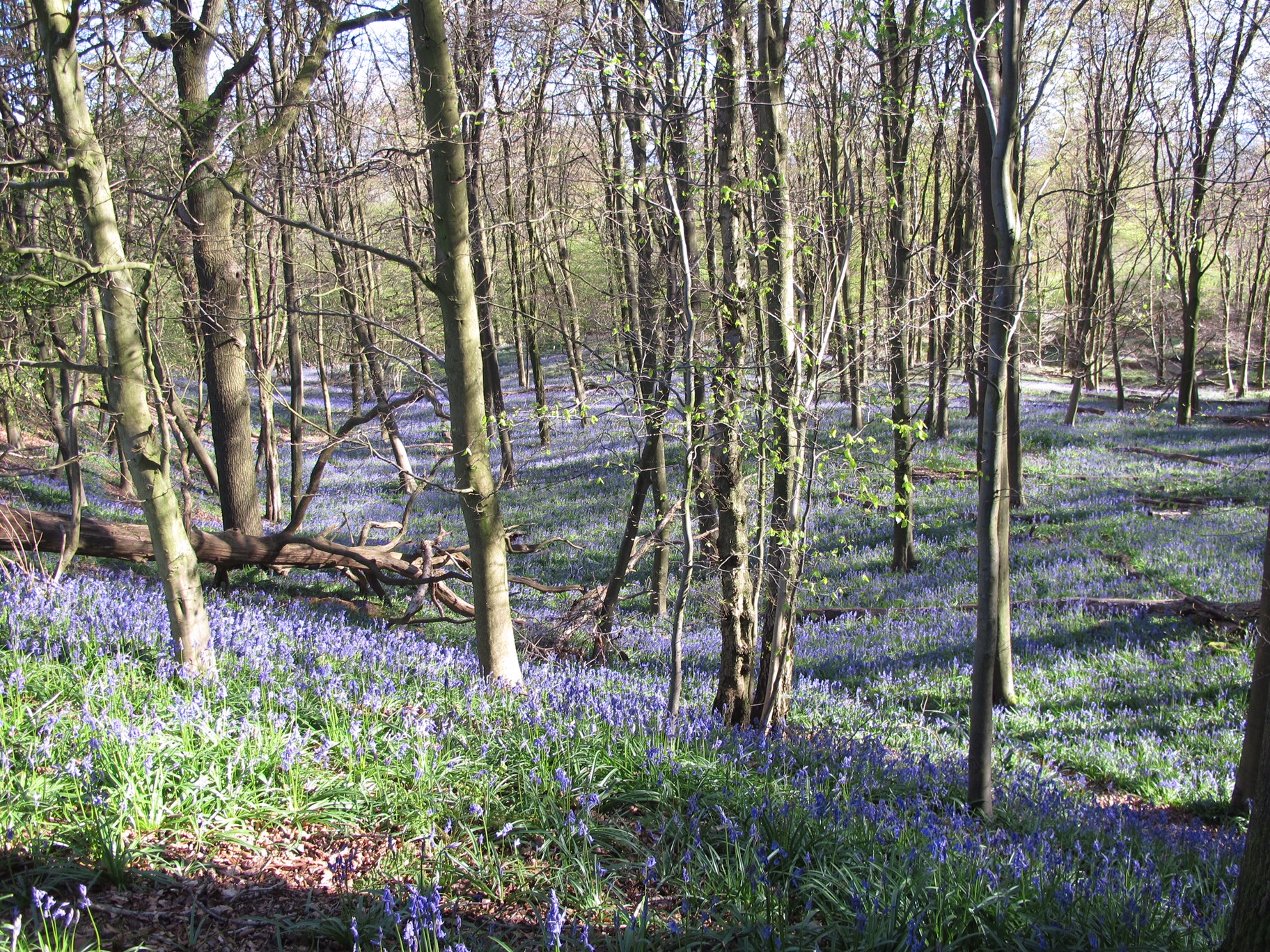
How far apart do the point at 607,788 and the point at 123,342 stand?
3.92 metres

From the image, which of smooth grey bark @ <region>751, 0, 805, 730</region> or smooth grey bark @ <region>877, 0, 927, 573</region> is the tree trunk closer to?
smooth grey bark @ <region>751, 0, 805, 730</region>

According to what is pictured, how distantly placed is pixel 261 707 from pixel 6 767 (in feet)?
4.15

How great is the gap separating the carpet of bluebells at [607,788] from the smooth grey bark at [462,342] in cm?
51

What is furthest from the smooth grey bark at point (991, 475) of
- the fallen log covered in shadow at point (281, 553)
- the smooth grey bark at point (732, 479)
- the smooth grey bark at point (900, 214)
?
the fallen log covered in shadow at point (281, 553)

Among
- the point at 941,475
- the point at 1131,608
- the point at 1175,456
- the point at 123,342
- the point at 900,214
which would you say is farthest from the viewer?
the point at 1175,456

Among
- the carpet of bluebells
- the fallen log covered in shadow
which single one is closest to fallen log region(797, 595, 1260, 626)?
the carpet of bluebells

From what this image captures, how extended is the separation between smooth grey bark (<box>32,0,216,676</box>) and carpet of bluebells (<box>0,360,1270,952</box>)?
478 mm

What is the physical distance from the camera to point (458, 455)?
6.12 meters

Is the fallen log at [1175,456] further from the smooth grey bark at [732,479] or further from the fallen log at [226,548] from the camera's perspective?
the fallen log at [226,548]

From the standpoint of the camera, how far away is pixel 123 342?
15.6 feet

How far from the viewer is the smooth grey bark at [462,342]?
5766 millimetres

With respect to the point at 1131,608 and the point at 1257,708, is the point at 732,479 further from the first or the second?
the point at 1131,608

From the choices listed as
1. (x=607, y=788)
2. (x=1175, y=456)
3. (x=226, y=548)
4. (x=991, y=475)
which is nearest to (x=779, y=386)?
(x=991, y=475)

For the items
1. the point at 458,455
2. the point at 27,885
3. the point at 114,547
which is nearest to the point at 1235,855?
the point at 458,455
